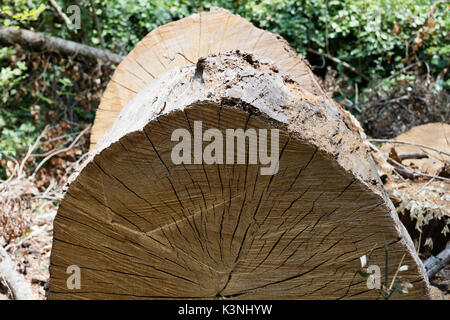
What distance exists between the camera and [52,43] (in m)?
5.11

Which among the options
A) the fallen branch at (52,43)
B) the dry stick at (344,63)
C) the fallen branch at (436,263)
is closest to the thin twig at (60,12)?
the fallen branch at (52,43)

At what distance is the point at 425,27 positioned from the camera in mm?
5371

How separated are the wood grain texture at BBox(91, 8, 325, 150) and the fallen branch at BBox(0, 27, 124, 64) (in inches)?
70.5

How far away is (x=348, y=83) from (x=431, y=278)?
3.34 metres

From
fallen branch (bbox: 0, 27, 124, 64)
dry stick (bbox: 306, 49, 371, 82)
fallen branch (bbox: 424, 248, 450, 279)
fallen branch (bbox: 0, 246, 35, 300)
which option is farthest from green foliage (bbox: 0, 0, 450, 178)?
fallen branch (bbox: 424, 248, 450, 279)

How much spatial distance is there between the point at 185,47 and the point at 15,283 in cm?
166

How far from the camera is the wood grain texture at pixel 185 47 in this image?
3.14 m

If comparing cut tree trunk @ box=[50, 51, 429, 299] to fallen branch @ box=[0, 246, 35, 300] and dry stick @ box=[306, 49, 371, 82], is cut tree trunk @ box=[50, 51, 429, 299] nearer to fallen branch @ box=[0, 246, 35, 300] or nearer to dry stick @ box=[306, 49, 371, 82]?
fallen branch @ box=[0, 246, 35, 300]

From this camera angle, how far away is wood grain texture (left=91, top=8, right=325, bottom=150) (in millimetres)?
3139

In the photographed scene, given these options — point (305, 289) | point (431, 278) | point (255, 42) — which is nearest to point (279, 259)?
point (305, 289)

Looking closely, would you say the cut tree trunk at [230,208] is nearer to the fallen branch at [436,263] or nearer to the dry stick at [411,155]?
the fallen branch at [436,263]

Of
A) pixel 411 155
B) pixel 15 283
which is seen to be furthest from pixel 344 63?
pixel 15 283

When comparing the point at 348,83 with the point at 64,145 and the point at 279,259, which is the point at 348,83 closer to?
the point at 64,145

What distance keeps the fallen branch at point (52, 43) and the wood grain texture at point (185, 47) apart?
1792mm
